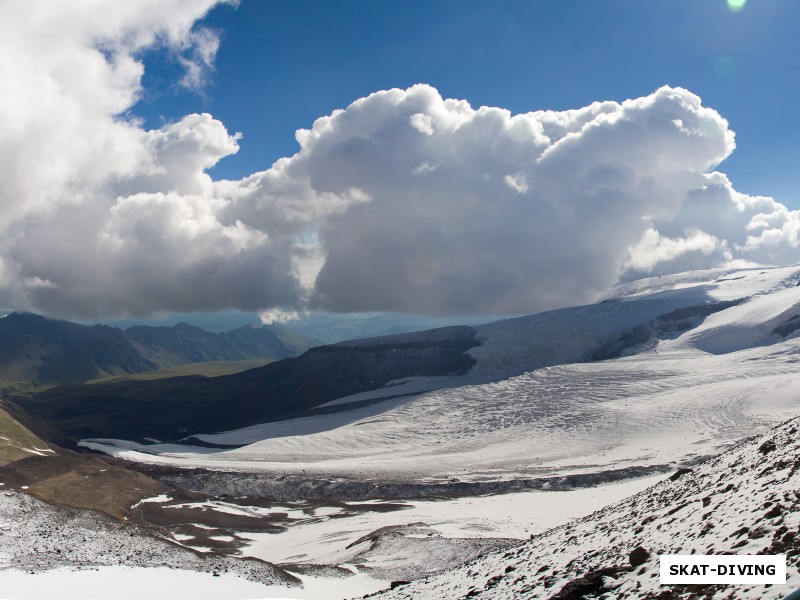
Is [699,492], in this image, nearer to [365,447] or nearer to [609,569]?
[609,569]

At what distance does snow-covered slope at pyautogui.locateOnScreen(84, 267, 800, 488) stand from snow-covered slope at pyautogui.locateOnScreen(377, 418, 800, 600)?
2715 inches

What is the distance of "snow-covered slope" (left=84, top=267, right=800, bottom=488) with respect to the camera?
104 metres

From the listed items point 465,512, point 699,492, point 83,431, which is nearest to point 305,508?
point 465,512

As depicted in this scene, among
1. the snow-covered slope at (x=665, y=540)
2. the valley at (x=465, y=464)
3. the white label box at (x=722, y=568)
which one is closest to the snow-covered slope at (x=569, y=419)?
the valley at (x=465, y=464)

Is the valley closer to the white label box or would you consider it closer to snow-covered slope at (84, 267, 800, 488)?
snow-covered slope at (84, 267, 800, 488)

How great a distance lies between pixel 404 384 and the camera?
194000 mm

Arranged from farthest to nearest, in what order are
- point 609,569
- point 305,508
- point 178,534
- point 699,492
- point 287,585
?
point 305,508
point 178,534
point 287,585
point 699,492
point 609,569

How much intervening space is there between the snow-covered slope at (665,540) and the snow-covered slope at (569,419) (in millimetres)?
68972

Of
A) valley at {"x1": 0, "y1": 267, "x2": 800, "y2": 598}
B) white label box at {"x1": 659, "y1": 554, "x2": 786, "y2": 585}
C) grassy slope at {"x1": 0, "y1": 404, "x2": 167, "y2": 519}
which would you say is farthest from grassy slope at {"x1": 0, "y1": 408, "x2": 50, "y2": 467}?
white label box at {"x1": 659, "y1": 554, "x2": 786, "y2": 585}

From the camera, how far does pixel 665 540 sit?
762 inches

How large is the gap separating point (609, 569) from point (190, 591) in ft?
78.8

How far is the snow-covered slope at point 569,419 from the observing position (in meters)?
104

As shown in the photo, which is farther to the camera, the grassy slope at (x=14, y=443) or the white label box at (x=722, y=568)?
the grassy slope at (x=14, y=443)

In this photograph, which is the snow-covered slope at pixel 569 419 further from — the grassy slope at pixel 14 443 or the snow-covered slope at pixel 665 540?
the snow-covered slope at pixel 665 540
